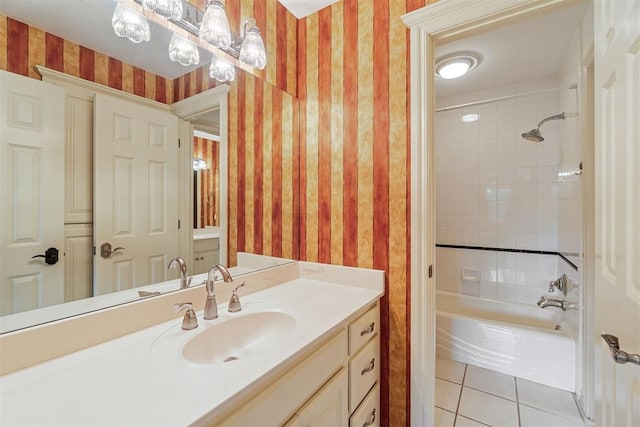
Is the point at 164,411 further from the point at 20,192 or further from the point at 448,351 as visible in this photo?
the point at 448,351

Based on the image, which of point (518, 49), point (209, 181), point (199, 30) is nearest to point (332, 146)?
point (209, 181)

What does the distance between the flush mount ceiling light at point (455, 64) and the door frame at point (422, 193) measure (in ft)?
3.04

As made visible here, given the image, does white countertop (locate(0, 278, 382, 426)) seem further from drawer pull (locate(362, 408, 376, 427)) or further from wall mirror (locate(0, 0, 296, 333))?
drawer pull (locate(362, 408, 376, 427))

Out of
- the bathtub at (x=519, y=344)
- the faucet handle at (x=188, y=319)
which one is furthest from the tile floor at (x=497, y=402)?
the faucet handle at (x=188, y=319)

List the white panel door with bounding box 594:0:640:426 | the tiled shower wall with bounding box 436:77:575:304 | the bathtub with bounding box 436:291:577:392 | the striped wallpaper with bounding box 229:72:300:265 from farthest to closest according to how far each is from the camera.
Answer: the tiled shower wall with bounding box 436:77:575:304 < the bathtub with bounding box 436:291:577:392 < the striped wallpaper with bounding box 229:72:300:265 < the white panel door with bounding box 594:0:640:426

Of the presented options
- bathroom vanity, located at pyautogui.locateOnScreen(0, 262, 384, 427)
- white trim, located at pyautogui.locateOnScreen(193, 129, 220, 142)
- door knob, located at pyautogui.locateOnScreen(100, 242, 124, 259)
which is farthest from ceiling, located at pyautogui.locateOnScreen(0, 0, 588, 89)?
bathroom vanity, located at pyautogui.locateOnScreen(0, 262, 384, 427)

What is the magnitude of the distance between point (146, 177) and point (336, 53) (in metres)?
1.16

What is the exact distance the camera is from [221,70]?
1.31 m

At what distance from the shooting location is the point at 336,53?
1527mm

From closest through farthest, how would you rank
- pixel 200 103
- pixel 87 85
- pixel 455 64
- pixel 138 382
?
pixel 138 382 → pixel 87 85 → pixel 200 103 → pixel 455 64

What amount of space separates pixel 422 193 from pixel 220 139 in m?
1.00

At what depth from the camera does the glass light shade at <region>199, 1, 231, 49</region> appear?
1147mm

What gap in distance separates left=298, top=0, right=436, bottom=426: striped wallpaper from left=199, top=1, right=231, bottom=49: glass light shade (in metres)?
0.57

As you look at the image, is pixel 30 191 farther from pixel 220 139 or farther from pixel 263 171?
pixel 263 171
